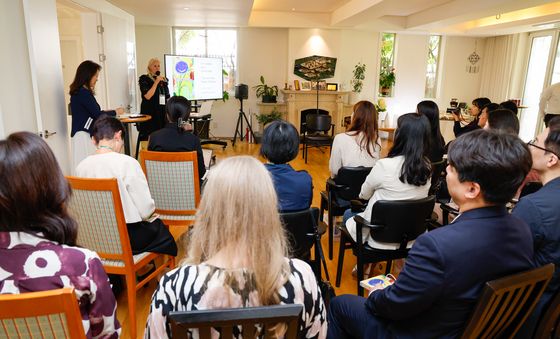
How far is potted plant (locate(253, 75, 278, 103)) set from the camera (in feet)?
27.8

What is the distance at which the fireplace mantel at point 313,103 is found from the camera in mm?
8195

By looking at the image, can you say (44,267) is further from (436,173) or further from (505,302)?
(436,173)

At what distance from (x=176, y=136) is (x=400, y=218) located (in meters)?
1.79

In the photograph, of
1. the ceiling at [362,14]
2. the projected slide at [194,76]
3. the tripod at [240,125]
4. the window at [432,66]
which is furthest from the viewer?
the window at [432,66]

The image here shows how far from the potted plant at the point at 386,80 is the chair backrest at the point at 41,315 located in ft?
28.8

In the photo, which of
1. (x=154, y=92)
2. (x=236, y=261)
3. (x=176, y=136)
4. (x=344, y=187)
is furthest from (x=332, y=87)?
(x=236, y=261)

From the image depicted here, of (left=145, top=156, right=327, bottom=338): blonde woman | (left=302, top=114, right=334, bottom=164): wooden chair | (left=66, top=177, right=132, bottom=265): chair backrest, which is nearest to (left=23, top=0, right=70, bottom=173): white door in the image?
(left=66, top=177, right=132, bottom=265): chair backrest

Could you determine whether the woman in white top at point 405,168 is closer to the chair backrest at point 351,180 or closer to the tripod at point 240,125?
the chair backrest at point 351,180

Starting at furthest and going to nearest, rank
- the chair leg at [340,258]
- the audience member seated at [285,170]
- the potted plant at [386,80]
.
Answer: the potted plant at [386,80]
the chair leg at [340,258]
the audience member seated at [285,170]

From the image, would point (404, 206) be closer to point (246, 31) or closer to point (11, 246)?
point (11, 246)

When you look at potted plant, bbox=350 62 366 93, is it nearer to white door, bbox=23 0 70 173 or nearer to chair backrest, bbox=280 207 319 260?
white door, bbox=23 0 70 173

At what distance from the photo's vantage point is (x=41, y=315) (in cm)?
91

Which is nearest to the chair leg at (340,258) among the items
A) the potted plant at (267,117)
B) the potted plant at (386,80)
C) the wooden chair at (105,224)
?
the wooden chair at (105,224)

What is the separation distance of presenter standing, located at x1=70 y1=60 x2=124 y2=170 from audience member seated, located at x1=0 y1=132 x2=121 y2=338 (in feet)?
9.11
